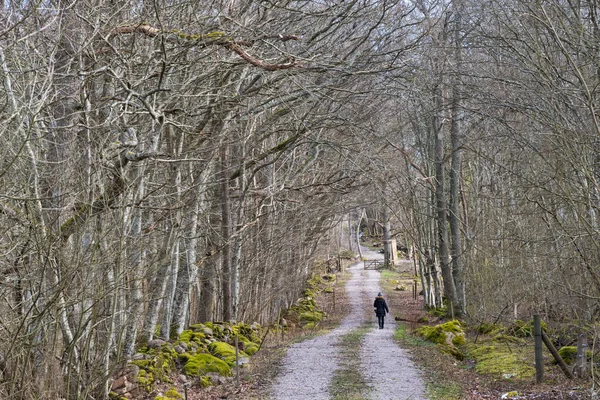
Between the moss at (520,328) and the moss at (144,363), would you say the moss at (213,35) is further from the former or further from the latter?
the moss at (520,328)

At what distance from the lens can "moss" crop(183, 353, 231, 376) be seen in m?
13.8

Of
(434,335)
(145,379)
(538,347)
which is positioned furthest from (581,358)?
(434,335)

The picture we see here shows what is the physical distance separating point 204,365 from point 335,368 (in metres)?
2.92

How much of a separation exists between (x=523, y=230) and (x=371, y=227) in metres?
65.7

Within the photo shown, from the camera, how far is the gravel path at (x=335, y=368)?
40.0 feet

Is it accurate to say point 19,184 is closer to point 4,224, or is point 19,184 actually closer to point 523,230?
point 4,224

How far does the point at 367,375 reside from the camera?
1399 centimetres

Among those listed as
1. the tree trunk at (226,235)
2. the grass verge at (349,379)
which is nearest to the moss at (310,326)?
the tree trunk at (226,235)

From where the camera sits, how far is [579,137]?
916 centimetres

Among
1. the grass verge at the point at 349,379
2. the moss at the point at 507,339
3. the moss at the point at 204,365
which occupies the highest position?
the moss at the point at 204,365

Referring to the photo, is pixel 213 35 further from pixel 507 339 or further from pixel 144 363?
pixel 507 339

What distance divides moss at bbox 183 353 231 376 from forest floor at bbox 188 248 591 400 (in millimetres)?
484

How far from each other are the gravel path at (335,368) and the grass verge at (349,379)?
5.5 inches

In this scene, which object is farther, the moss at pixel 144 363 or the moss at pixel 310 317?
the moss at pixel 310 317
